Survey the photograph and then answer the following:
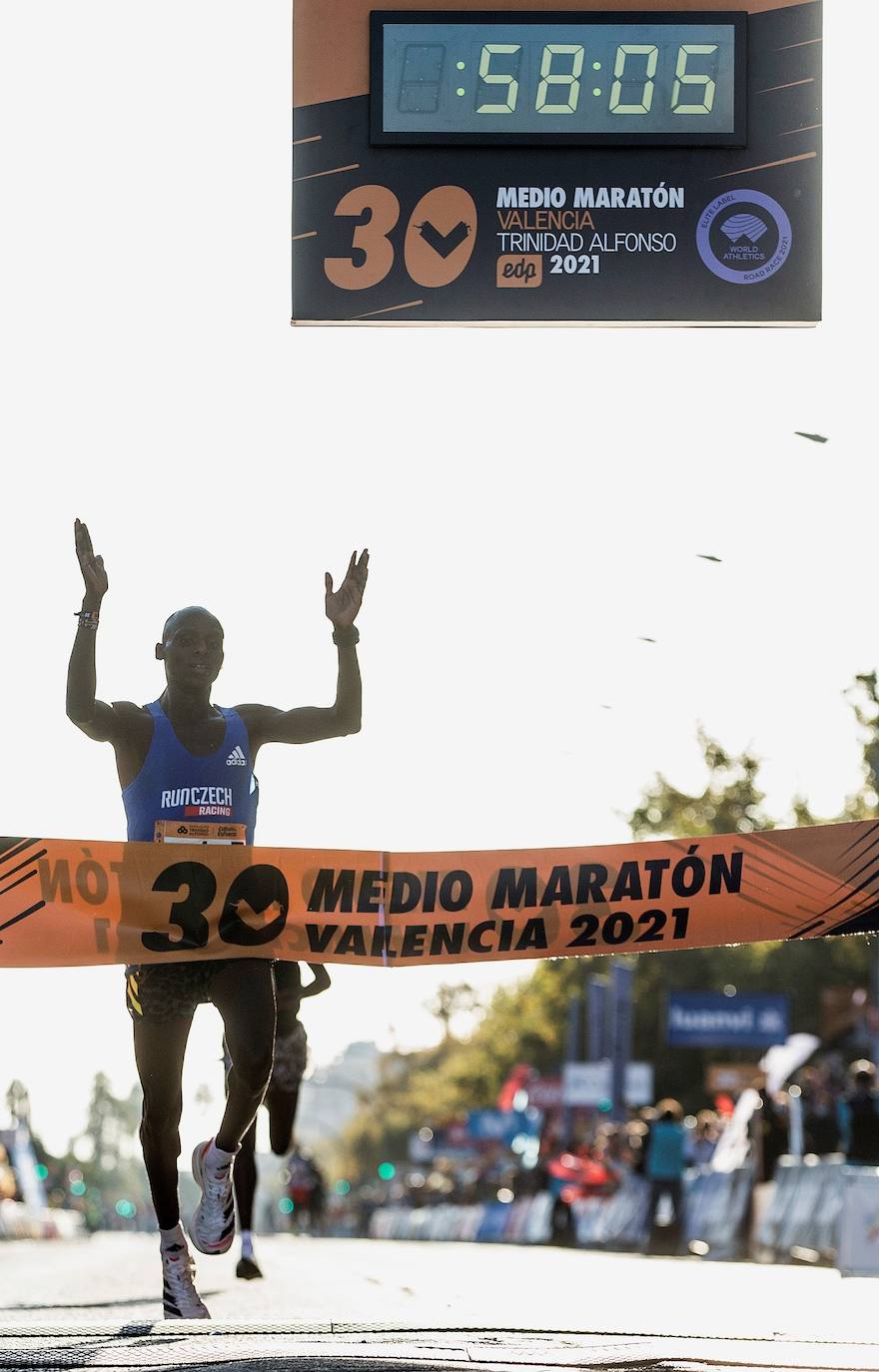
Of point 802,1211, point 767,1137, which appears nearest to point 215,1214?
point 802,1211

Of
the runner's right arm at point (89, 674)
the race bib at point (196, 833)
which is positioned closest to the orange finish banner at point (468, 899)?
the race bib at point (196, 833)

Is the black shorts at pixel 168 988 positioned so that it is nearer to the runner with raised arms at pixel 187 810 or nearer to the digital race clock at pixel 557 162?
the runner with raised arms at pixel 187 810

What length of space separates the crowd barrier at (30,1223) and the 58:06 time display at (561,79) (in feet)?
151

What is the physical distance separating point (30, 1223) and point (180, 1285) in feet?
201

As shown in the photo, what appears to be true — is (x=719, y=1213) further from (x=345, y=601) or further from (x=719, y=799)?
(x=719, y=799)

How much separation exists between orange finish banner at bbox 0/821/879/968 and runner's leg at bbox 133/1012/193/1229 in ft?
2.06

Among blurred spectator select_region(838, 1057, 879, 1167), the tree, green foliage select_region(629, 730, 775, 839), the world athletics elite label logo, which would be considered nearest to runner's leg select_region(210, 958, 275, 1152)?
the world athletics elite label logo

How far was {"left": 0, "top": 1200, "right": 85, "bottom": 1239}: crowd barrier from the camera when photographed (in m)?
58.7

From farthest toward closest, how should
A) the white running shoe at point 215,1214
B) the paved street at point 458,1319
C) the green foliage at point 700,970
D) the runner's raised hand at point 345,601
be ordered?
the green foliage at point 700,970
the runner's raised hand at point 345,601
the white running shoe at point 215,1214
the paved street at point 458,1319

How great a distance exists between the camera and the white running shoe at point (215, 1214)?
8.08 m

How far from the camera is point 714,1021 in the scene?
147 feet

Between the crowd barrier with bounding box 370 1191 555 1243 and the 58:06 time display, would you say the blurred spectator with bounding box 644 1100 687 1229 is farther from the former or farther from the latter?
the 58:06 time display

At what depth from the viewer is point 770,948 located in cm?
7762

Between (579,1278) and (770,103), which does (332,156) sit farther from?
(579,1278)
